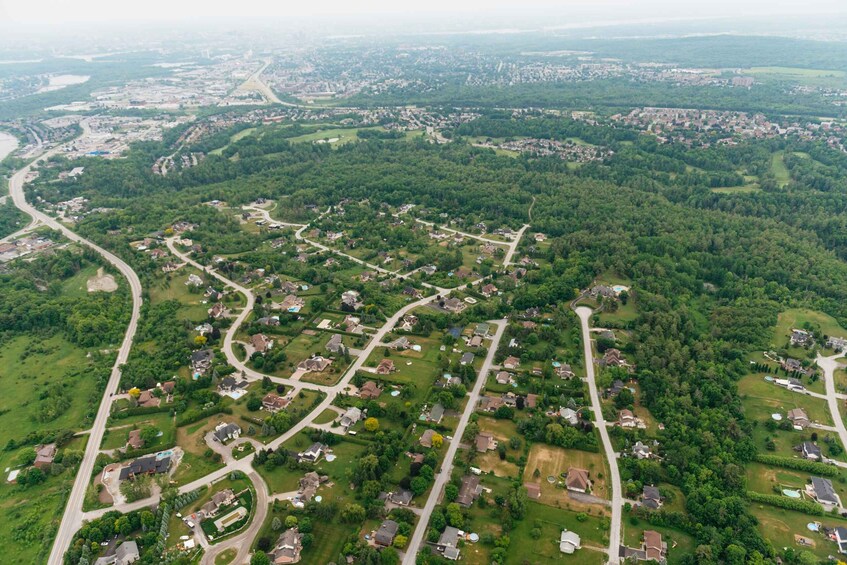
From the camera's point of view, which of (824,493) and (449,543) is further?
(824,493)

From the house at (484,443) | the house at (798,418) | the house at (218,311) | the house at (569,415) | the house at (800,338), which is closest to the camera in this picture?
the house at (484,443)

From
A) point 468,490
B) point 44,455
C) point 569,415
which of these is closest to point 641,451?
point 569,415

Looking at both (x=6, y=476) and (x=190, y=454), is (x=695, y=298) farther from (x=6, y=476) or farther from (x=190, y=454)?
(x=6, y=476)

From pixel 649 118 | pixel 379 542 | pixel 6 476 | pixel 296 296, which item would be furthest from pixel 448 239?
pixel 649 118

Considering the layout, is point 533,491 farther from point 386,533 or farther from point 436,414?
point 386,533

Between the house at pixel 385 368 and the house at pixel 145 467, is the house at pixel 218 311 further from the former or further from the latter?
the house at pixel 385 368

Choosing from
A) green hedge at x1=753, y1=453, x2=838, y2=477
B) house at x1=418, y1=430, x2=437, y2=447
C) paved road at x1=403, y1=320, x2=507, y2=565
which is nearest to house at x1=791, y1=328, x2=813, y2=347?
green hedge at x1=753, y1=453, x2=838, y2=477

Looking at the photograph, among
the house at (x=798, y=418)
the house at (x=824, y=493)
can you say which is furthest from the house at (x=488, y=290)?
the house at (x=824, y=493)
